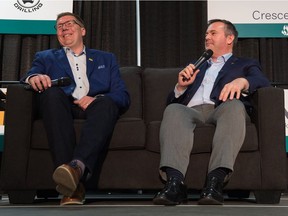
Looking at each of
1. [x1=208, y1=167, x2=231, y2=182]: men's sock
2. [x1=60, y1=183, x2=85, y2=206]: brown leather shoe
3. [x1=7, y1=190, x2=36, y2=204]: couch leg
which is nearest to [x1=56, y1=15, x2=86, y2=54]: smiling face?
[x1=7, y1=190, x2=36, y2=204]: couch leg

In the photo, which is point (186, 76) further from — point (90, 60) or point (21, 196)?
point (21, 196)

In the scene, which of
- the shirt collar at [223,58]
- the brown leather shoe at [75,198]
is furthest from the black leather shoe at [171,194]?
the shirt collar at [223,58]

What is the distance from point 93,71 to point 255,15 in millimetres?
1749

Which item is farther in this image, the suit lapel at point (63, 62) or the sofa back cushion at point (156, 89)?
the sofa back cushion at point (156, 89)

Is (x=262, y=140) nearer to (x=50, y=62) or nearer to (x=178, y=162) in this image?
(x=178, y=162)

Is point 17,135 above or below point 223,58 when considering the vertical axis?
below

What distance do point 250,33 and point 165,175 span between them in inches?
81.4

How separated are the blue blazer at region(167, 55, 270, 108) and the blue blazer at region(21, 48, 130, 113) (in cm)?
25

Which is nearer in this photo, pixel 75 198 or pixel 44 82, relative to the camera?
pixel 75 198

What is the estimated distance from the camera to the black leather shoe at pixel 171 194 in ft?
5.83

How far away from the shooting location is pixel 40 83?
7.01 feet

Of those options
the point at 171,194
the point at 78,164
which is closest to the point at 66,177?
the point at 78,164

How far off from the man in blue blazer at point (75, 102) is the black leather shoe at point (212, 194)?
1.38 ft

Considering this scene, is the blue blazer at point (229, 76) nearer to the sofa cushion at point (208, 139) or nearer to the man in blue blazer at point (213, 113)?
the man in blue blazer at point (213, 113)
